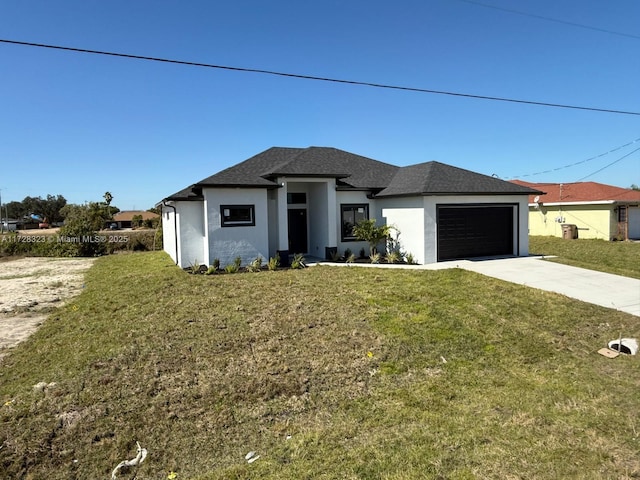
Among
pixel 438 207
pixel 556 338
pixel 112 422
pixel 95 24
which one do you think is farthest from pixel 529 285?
pixel 95 24

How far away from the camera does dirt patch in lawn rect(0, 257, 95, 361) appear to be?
8047mm

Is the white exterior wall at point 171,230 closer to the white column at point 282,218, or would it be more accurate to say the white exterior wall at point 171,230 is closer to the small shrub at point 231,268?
the small shrub at point 231,268

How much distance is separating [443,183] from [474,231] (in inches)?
94.8

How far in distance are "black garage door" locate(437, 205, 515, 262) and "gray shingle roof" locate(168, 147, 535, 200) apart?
2.65ft

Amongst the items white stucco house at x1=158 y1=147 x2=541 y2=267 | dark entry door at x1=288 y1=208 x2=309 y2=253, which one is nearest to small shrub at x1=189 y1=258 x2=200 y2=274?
white stucco house at x1=158 y1=147 x2=541 y2=267

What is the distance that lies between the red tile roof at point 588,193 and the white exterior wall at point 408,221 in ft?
45.5

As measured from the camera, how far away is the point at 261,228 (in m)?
14.3

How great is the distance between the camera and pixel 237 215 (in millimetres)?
14047

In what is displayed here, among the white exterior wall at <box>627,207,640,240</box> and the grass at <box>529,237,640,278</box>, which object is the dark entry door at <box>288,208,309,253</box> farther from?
the white exterior wall at <box>627,207,640,240</box>

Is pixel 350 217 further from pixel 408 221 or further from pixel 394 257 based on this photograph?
pixel 394 257

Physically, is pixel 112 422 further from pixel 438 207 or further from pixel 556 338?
pixel 438 207

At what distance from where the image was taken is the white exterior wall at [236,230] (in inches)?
535

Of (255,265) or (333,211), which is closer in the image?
(255,265)

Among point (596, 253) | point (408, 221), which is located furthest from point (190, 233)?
point (596, 253)
